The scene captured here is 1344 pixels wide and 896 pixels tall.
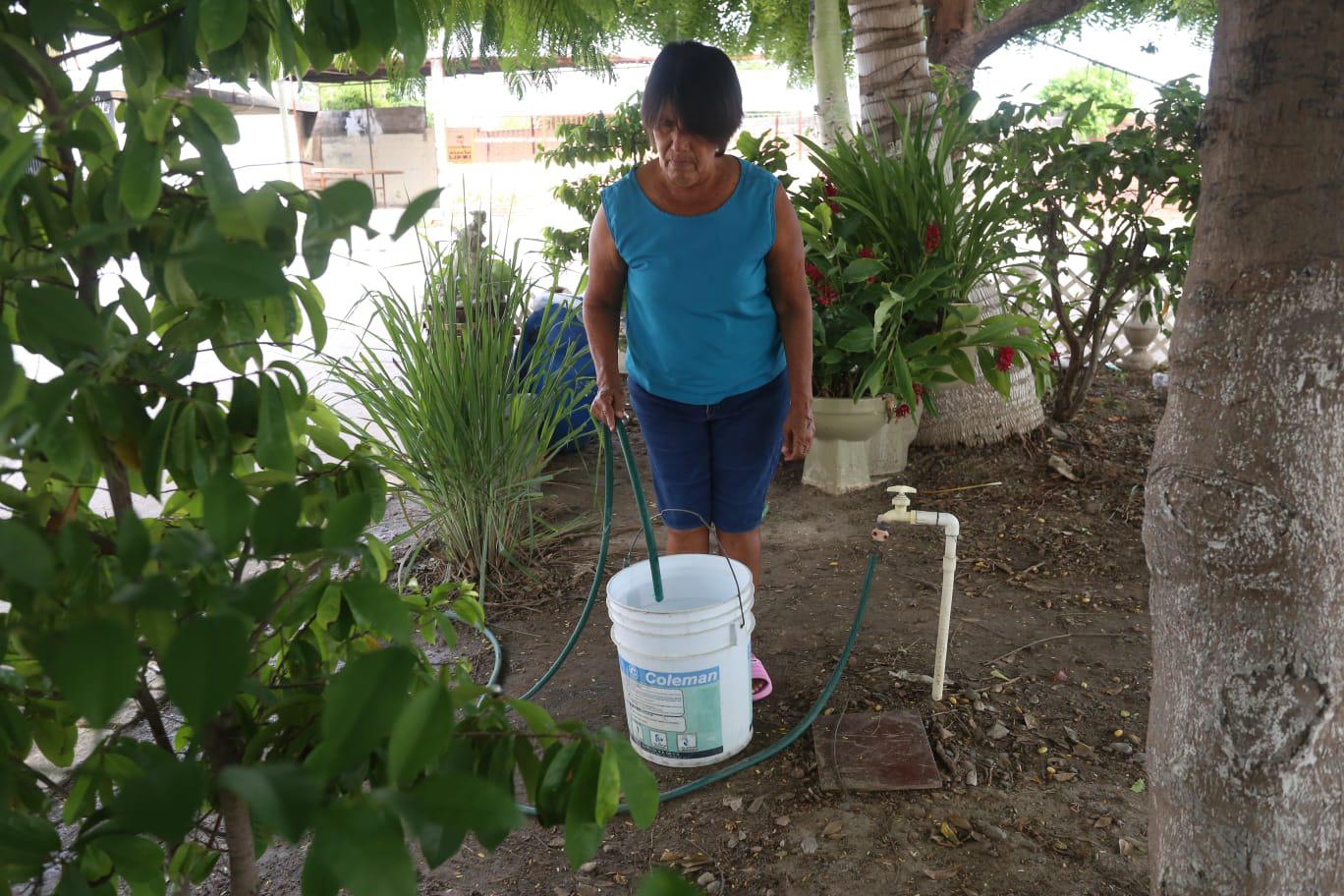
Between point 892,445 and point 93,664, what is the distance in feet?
11.4

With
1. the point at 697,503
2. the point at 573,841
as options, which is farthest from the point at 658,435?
the point at 573,841

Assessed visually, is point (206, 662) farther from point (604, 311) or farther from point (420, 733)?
point (604, 311)

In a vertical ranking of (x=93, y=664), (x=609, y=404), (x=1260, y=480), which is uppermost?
(x=93, y=664)

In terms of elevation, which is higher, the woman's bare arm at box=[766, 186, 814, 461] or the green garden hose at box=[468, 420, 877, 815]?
the woman's bare arm at box=[766, 186, 814, 461]

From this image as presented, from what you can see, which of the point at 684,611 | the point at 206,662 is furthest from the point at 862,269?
the point at 206,662

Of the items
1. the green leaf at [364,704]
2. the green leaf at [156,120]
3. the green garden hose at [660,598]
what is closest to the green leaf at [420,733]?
the green leaf at [364,704]

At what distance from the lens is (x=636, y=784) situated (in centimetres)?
61

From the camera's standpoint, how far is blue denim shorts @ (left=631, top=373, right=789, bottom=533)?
2.22 meters

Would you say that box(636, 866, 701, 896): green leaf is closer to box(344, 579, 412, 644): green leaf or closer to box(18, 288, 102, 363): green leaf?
box(344, 579, 412, 644): green leaf

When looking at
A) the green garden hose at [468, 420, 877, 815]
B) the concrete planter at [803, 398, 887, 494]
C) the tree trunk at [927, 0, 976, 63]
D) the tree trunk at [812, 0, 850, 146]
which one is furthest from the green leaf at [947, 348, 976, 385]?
the tree trunk at [927, 0, 976, 63]

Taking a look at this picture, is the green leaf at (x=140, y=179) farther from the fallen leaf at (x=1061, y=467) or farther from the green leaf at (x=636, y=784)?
the fallen leaf at (x=1061, y=467)

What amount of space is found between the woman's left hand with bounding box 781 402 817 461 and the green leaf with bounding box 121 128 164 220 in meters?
1.77

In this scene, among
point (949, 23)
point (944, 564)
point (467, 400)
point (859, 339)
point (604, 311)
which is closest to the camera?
point (944, 564)

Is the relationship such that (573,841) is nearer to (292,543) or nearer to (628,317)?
(292,543)
